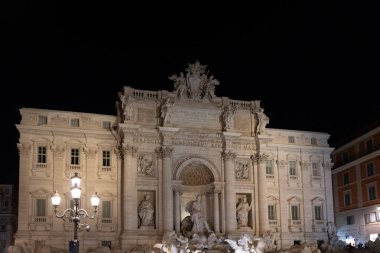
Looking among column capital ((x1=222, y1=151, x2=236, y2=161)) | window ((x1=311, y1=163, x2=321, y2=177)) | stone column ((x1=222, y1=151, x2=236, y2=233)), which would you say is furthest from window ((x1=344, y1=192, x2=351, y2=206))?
column capital ((x1=222, y1=151, x2=236, y2=161))

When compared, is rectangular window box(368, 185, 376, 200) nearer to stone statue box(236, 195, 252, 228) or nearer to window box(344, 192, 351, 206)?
window box(344, 192, 351, 206)

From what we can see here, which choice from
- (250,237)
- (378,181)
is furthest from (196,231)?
(378,181)

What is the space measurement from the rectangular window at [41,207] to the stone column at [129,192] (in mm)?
5996

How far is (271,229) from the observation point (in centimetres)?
4866

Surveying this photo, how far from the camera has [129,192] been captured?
4341 centimetres

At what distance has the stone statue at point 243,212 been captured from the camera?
47.1 metres

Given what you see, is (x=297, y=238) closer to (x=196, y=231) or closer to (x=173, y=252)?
(x=196, y=231)

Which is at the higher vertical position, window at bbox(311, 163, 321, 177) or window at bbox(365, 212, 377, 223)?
window at bbox(311, 163, 321, 177)

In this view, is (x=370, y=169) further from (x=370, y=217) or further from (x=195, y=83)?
(x=195, y=83)

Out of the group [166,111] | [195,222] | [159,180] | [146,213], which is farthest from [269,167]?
[146,213]

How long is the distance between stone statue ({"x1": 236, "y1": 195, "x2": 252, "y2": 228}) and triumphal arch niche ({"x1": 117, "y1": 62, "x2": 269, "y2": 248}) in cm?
9

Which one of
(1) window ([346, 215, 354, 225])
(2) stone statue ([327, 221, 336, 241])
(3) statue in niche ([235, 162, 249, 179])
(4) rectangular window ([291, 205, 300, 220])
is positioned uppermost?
(3) statue in niche ([235, 162, 249, 179])

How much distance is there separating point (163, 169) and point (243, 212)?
798 cm

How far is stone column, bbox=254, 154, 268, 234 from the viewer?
47.2 meters
